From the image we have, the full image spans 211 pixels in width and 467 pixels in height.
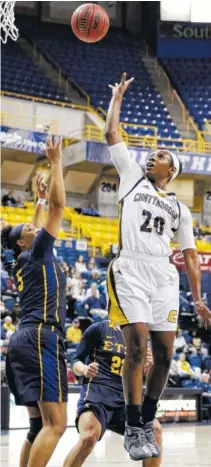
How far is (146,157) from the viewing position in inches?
966

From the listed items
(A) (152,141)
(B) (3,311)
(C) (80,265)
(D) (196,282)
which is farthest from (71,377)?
(A) (152,141)

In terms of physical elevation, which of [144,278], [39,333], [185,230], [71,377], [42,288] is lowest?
[71,377]

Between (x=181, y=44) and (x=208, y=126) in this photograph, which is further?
(x=181, y=44)

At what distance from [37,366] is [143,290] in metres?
0.95

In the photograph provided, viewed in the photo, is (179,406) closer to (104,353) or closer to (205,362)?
(205,362)

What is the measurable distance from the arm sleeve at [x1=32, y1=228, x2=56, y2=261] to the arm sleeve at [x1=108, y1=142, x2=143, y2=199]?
590 mm

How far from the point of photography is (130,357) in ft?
17.3

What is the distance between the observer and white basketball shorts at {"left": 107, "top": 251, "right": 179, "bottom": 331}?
5336 millimetres

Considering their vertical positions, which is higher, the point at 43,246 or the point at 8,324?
the point at 43,246

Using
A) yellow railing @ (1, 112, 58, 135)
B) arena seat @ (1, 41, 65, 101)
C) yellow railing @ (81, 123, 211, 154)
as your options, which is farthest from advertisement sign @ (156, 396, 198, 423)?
arena seat @ (1, 41, 65, 101)

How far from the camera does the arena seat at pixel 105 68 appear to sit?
93.5 ft

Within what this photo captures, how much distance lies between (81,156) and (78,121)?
3154 mm

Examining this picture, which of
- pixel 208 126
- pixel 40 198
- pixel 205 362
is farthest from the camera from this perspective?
pixel 208 126

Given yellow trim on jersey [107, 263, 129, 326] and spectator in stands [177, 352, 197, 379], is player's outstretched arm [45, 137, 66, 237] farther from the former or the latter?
spectator in stands [177, 352, 197, 379]
